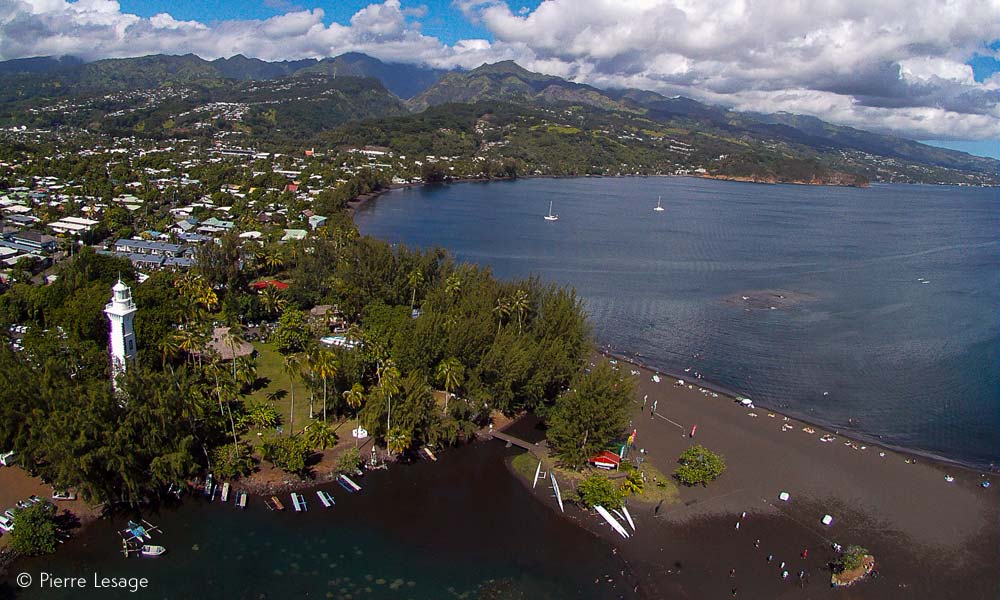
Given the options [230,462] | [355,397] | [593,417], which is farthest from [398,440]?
[593,417]

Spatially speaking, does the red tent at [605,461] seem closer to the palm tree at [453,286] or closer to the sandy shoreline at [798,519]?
the sandy shoreline at [798,519]

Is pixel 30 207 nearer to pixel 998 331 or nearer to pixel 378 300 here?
pixel 378 300

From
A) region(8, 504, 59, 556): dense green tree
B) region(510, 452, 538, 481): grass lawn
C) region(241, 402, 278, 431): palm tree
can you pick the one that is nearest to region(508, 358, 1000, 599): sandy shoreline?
region(510, 452, 538, 481): grass lawn

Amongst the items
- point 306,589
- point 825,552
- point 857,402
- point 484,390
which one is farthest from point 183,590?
point 857,402

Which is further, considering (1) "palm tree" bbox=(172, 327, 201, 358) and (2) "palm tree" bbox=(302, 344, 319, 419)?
(1) "palm tree" bbox=(172, 327, 201, 358)

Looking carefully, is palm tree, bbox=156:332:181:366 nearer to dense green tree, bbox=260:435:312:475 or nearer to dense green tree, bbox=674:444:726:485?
dense green tree, bbox=260:435:312:475

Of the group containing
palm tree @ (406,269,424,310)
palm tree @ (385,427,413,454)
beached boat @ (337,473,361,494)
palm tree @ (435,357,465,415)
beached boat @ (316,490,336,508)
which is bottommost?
beached boat @ (316,490,336,508)

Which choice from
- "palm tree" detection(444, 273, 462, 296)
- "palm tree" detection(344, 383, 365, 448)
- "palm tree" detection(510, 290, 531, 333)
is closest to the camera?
"palm tree" detection(344, 383, 365, 448)
